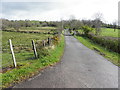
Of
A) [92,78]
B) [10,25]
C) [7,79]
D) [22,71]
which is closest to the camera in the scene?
[7,79]

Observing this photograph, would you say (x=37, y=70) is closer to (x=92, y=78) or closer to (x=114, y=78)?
(x=92, y=78)

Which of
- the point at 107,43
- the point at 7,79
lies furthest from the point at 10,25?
the point at 7,79

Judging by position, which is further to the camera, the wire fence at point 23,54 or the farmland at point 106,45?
the farmland at point 106,45

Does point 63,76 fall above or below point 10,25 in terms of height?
below

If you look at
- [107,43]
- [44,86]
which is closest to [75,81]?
[44,86]

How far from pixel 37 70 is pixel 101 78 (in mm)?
3444

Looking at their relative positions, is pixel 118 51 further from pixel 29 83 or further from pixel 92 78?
pixel 29 83

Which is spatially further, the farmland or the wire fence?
the farmland

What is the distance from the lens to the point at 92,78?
193 inches

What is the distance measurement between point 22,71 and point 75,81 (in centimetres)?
285

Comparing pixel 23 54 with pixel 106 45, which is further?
pixel 106 45

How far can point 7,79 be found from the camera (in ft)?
15.1

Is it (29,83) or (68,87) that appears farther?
(29,83)

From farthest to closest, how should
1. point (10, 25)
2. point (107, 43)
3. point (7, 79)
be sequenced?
1. point (10, 25)
2. point (107, 43)
3. point (7, 79)
